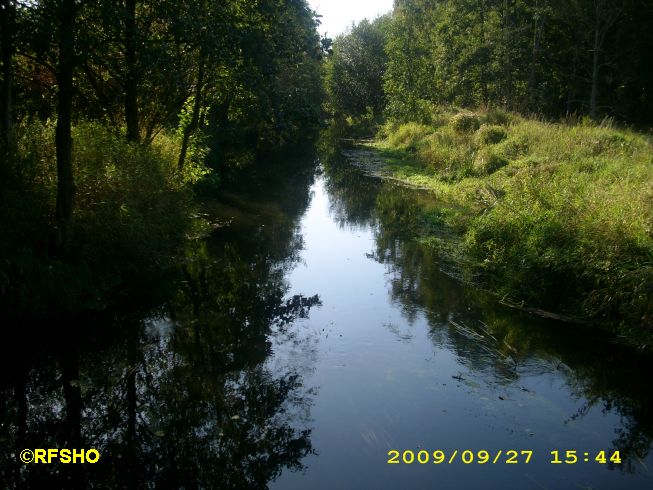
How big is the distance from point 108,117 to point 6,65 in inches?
197

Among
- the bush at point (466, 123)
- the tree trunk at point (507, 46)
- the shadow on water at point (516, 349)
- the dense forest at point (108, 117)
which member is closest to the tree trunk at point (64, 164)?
the dense forest at point (108, 117)

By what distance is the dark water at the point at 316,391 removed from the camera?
534 cm

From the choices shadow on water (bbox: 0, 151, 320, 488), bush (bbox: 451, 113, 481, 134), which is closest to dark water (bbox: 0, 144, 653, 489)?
shadow on water (bbox: 0, 151, 320, 488)

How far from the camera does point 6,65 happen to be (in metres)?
8.14

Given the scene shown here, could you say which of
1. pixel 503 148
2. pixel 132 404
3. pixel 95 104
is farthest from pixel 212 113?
pixel 132 404

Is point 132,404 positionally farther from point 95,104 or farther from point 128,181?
point 95,104

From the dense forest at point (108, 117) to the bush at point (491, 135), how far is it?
424 inches

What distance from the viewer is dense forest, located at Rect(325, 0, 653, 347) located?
28.3 feet

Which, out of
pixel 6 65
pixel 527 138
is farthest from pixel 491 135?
Result: pixel 6 65

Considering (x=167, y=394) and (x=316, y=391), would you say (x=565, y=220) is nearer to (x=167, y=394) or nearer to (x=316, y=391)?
(x=316, y=391)

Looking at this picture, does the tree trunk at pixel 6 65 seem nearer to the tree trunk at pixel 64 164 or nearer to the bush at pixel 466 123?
the tree trunk at pixel 64 164

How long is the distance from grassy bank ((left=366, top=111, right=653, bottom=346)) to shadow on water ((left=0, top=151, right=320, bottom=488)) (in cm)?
410

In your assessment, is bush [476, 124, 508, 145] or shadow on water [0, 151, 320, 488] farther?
bush [476, 124, 508, 145]

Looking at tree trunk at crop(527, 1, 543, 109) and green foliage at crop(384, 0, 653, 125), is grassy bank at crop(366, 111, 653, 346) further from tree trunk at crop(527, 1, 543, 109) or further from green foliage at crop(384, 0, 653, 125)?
green foliage at crop(384, 0, 653, 125)
